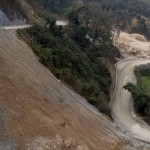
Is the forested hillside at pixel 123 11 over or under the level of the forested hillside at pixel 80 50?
over

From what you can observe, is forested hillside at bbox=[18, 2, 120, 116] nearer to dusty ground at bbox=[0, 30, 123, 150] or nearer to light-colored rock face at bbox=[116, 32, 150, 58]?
dusty ground at bbox=[0, 30, 123, 150]

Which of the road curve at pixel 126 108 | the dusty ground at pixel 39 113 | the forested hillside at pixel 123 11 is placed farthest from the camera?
the forested hillside at pixel 123 11

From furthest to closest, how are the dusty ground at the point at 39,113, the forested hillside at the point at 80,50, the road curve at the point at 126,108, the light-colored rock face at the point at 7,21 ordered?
the light-colored rock face at the point at 7,21 < the road curve at the point at 126,108 < the forested hillside at the point at 80,50 < the dusty ground at the point at 39,113

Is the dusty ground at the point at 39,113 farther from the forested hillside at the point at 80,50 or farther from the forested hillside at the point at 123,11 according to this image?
the forested hillside at the point at 123,11

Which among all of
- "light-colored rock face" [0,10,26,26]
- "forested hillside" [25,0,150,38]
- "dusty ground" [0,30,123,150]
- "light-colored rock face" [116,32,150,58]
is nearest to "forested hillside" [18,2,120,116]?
"dusty ground" [0,30,123,150]

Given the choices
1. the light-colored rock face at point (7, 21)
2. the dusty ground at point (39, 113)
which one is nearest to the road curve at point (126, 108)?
the dusty ground at point (39, 113)

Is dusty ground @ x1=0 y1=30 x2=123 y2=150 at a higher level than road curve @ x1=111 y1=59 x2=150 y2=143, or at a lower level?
lower

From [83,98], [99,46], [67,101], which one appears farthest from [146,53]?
[67,101]

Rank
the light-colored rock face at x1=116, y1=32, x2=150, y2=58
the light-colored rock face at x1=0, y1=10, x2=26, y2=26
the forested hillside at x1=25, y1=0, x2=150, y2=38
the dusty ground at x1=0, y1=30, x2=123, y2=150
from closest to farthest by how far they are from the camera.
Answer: the dusty ground at x1=0, y1=30, x2=123, y2=150, the light-colored rock face at x1=0, y1=10, x2=26, y2=26, the light-colored rock face at x1=116, y1=32, x2=150, y2=58, the forested hillside at x1=25, y1=0, x2=150, y2=38
